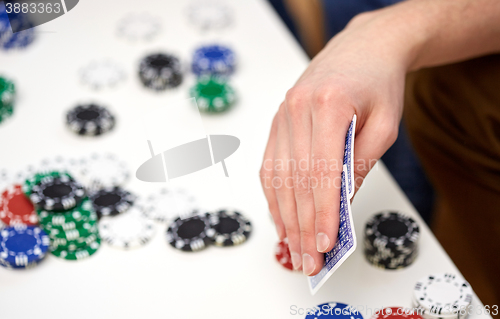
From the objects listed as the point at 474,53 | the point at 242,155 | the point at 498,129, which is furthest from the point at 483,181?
the point at 242,155

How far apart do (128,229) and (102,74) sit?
2.32ft

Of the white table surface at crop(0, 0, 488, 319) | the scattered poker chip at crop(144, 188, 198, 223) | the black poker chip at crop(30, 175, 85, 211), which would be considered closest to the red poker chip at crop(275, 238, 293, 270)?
the white table surface at crop(0, 0, 488, 319)

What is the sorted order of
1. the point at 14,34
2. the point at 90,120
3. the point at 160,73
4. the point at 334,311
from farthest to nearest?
1. the point at 14,34
2. the point at 160,73
3. the point at 90,120
4. the point at 334,311

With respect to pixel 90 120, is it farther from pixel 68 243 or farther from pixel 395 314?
pixel 395 314

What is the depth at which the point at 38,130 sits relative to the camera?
1.59 metres

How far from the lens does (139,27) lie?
199cm

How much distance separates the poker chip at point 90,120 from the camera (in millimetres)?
1546

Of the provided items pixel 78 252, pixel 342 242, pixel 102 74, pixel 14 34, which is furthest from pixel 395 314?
pixel 14 34

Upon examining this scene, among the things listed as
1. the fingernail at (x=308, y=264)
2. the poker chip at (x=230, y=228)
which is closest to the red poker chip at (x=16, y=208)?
the poker chip at (x=230, y=228)

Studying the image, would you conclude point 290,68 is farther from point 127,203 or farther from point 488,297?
point 488,297

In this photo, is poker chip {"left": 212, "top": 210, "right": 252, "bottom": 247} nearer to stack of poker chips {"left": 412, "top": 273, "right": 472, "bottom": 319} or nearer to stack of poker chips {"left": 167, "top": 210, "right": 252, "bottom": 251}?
stack of poker chips {"left": 167, "top": 210, "right": 252, "bottom": 251}

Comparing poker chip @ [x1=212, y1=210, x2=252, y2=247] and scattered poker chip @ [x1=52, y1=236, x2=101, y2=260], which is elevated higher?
scattered poker chip @ [x1=52, y1=236, x2=101, y2=260]

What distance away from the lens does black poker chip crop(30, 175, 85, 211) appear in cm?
126

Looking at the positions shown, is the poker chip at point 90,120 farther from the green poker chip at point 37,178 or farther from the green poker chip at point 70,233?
the green poker chip at point 70,233
